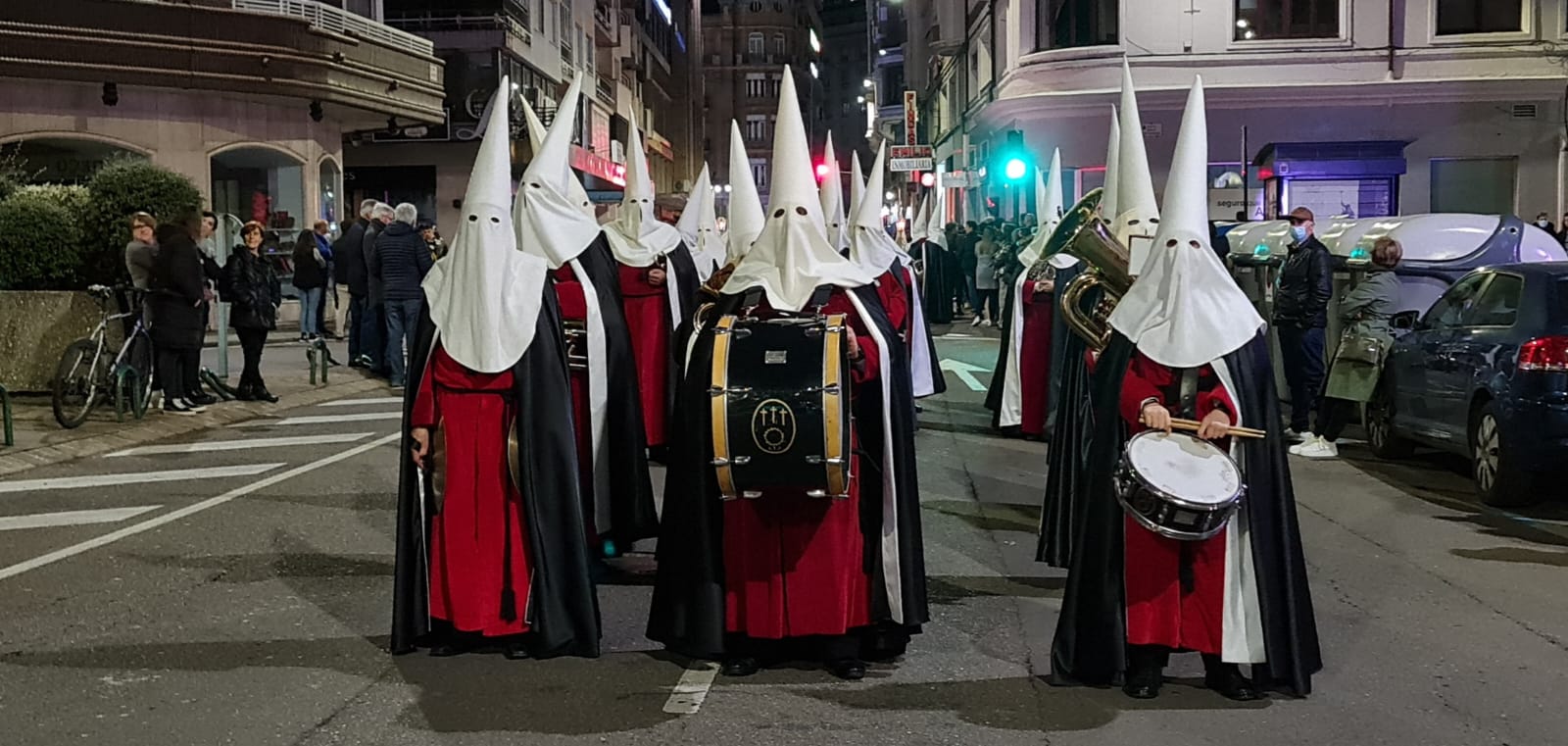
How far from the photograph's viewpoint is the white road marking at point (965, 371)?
703 inches

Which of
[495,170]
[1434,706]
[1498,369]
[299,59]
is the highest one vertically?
[299,59]

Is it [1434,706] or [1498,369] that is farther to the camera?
[1498,369]

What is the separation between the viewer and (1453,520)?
958 centimetres

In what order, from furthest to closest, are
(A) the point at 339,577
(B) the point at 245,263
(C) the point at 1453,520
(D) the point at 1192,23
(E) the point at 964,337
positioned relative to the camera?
(D) the point at 1192,23
(E) the point at 964,337
(B) the point at 245,263
(C) the point at 1453,520
(A) the point at 339,577

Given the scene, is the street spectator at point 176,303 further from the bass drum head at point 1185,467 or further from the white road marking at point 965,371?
the bass drum head at point 1185,467

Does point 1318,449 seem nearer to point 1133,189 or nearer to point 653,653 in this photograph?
point 1133,189

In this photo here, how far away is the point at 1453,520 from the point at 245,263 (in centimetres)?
1096

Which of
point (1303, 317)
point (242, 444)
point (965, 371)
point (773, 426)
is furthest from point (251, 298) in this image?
point (773, 426)

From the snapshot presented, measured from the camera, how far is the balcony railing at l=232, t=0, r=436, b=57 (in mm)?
26406

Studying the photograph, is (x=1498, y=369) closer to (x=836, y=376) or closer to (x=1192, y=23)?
(x=836, y=376)

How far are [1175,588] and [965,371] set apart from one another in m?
14.0

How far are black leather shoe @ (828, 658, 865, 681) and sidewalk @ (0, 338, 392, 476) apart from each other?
7.99 metres

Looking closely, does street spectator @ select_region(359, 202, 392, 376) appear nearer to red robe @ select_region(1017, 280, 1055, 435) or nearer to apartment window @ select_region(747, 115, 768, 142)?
red robe @ select_region(1017, 280, 1055, 435)

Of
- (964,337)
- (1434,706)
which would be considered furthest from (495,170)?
(964,337)
